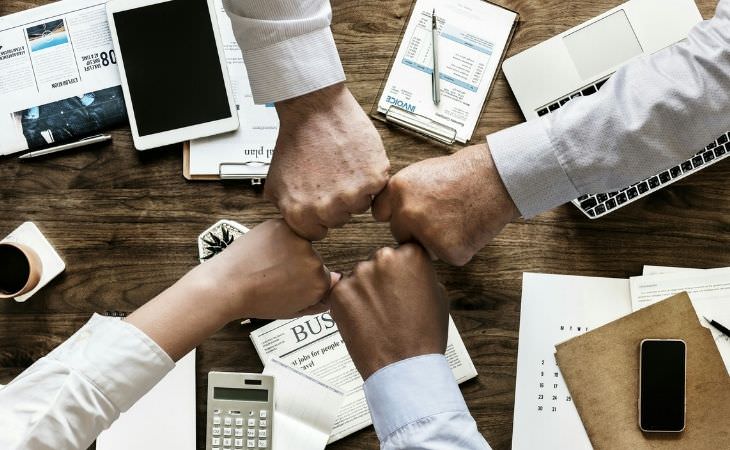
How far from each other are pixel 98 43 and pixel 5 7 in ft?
0.58

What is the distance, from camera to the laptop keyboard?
1199 mm

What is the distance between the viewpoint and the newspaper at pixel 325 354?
1240 mm

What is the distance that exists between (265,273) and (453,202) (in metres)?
0.29

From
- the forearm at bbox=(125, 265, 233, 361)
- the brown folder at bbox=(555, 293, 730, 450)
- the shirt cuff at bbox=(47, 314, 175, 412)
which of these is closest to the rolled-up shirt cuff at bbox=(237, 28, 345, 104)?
the forearm at bbox=(125, 265, 233, 361)

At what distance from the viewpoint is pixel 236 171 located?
1.26 metres

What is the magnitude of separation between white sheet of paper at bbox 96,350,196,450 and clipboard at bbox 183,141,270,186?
0.95 feet

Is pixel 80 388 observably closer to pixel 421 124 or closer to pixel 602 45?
pixel 421 124

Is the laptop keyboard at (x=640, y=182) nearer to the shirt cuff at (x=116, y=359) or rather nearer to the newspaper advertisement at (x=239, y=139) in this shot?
the newspaper advertisement at (x=239, y=139)

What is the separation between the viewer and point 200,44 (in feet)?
4.14

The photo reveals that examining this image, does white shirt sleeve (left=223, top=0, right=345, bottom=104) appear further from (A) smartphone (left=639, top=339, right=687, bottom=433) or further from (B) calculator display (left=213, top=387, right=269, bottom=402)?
(A) smartphone (left=639, top=339, right=687, bottom=433)

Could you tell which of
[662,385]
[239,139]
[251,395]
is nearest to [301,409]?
[251,395]

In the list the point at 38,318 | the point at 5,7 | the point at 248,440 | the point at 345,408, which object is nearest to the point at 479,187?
the point at 345,408

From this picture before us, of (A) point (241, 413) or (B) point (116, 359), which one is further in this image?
(A) point (241, 413)

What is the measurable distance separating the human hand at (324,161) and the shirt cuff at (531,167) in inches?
6.9
